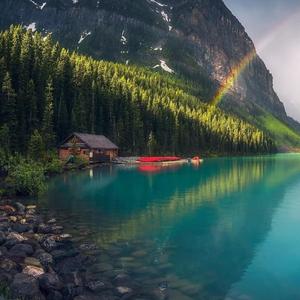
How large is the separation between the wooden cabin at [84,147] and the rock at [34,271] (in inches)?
2832

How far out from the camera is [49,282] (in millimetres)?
16547

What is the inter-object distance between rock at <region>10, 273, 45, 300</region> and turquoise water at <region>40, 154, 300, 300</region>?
4.90 m

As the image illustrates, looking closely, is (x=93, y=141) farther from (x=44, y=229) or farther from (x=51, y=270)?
(x=51, y=270)

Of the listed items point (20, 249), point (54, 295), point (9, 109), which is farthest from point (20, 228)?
point (9, 109)

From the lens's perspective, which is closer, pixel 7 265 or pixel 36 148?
pixel 7 265

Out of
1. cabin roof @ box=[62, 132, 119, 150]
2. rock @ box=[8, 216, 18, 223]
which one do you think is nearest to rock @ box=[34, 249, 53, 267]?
rock @ box=[8, 216, 18, 223]

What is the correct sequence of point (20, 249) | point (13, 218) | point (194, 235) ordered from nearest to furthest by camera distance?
point (20, 249) → point (194, 235) → point (13, 218)

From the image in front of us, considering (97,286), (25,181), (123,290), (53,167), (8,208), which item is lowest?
(123,290)

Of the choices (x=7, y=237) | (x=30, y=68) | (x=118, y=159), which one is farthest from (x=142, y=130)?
(x=7, y=237)

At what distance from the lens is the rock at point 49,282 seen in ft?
53.5

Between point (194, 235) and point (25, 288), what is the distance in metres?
14.8

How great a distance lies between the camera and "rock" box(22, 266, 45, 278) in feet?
56.7

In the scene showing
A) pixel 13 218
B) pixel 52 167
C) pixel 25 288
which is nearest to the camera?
pixel 25 288

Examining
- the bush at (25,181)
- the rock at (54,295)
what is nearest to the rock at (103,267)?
the rock at (54,295)
